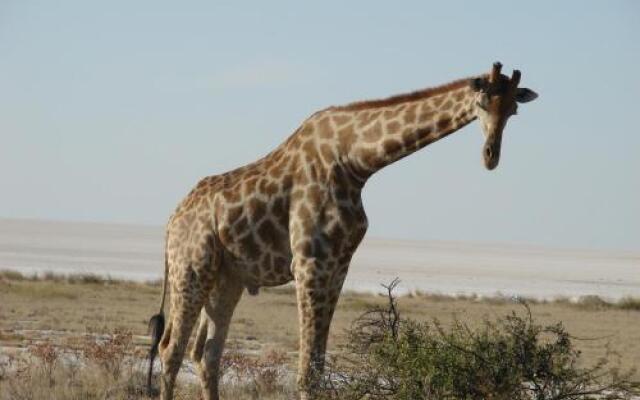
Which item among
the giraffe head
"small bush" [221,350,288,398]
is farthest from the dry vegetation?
the giraffe head

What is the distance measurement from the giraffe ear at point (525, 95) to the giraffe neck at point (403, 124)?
1.38 ft

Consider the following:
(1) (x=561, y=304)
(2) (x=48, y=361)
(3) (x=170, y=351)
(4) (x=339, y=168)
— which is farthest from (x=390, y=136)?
(1) (x=561, y=304)

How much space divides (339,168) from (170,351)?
2402 mm

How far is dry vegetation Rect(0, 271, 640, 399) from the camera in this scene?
14008 millimetres

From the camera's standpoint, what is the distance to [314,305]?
10.4 metres

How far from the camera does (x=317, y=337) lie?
10438 millimetres

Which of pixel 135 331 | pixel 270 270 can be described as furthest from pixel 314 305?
pixel 135 331

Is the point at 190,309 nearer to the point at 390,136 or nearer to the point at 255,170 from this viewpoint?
the point at 255,170

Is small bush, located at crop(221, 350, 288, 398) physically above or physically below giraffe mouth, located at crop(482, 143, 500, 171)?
below

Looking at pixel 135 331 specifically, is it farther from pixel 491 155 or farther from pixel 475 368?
pixel 491 155

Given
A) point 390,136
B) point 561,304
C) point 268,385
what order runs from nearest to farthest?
point 390,136 → point 268,385 → point 561,304

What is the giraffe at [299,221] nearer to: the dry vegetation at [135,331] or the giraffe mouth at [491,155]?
the giraffe mouth at [491,155]

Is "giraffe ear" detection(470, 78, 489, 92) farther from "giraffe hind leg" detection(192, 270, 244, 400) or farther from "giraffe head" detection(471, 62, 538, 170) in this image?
"giraffe hind leg" detection(192, 270, 244, 400)

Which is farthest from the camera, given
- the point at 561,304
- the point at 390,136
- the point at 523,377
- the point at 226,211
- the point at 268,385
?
the point at 561,304
